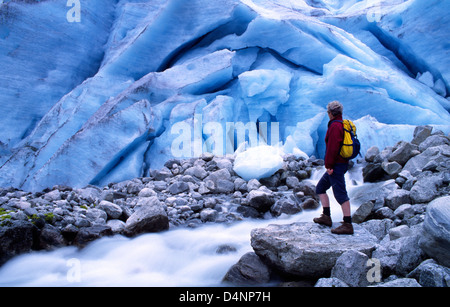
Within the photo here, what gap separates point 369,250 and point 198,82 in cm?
539

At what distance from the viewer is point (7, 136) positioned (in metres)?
7.03

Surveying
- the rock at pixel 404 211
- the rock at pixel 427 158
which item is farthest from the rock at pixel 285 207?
the rock at pixel 427 158

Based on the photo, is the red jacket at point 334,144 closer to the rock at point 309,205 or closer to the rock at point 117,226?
the rock at point 309,205

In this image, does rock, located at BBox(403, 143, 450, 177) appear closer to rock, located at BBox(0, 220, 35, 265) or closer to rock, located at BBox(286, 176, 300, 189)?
rock, located at BBox(286, 176, 300, 189)

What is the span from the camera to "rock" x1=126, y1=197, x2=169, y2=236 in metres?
3.10

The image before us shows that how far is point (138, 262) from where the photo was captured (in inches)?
105

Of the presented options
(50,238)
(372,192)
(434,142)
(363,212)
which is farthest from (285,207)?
(50,238)

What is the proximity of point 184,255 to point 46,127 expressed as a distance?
17.6 ft

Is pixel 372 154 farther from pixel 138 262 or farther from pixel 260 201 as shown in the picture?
pixel 138 262

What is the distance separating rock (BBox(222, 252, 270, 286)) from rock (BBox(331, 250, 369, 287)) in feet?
1.59

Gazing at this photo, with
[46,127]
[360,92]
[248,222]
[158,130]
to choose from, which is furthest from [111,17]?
[248,222]

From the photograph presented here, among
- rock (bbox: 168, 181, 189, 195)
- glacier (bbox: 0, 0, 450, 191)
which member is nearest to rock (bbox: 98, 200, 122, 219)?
rock (bbox: 168, 181, 189, 195)
